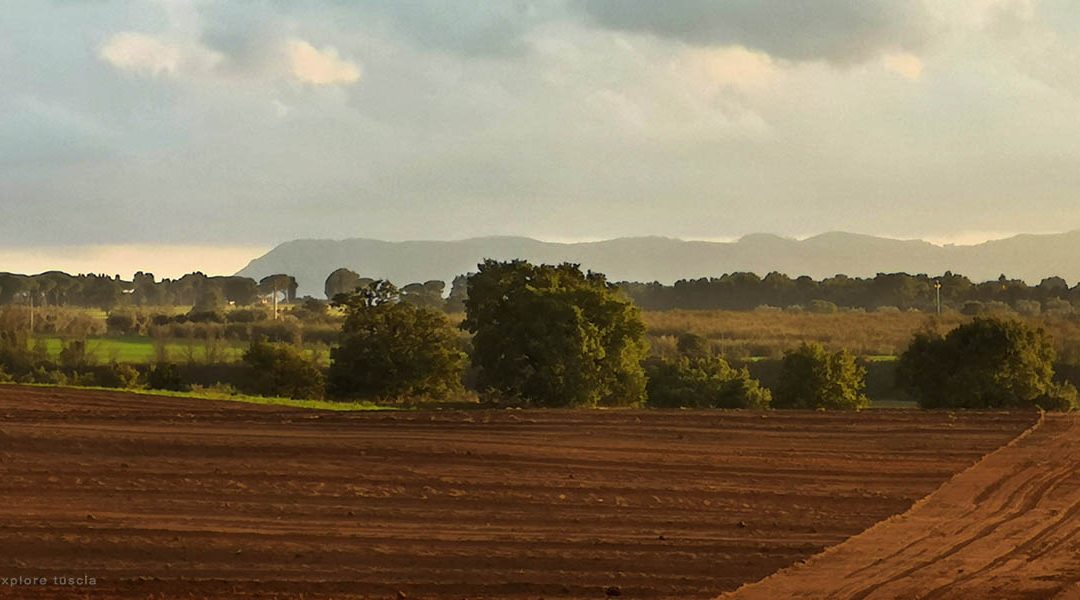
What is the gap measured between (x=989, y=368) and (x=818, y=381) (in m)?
7.48

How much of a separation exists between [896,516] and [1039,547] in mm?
2492

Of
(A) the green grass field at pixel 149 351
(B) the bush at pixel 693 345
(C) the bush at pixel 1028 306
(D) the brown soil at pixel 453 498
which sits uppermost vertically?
(C) the bush at pixel 1028 306

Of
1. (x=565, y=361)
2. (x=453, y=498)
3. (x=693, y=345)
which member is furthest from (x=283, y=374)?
(x=693, y=345)

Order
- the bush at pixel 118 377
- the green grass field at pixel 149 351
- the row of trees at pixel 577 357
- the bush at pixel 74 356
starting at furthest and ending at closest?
the green grass field at pixel 149 351 → the bush at pixel 74 356 → the bush at pixel 118 377 → the row of trees at pixel 577 357

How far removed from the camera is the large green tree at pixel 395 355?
51.9 metres

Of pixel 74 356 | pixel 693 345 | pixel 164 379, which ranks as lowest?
pixel 164 379

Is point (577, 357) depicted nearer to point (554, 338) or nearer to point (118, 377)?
point (554, 338)

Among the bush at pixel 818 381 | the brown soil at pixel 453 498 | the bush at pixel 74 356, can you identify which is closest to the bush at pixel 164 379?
the bush at pixel 74 356

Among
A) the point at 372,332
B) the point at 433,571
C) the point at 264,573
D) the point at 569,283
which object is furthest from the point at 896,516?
the point at 372,332

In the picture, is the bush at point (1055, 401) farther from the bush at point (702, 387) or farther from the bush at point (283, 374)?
the bush at point (283, 374)

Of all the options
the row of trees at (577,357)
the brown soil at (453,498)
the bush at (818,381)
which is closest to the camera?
the brown soil at (453,498)

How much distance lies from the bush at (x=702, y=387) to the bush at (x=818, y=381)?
1.40 m

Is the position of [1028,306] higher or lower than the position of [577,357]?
higher

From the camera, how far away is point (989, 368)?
45281 millimetres
